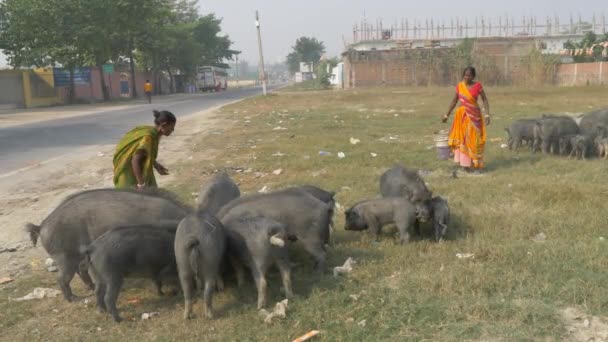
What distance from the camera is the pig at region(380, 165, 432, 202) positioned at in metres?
5.98

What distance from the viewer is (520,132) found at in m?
10.8

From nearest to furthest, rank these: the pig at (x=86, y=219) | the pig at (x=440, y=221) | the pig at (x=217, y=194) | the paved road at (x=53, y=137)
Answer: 1. the pig at (x=86, y=219)
2. the pig at (x=440, y=221)
3. the pig at (x=217, y=194)
4. the paved road at (x=53, y=137)

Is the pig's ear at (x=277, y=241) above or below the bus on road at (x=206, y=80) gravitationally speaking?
below

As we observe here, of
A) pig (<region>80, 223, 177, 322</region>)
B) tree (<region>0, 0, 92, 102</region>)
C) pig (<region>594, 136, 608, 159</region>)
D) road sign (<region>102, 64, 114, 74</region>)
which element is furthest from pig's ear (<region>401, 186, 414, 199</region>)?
road sign (<region>102, 64, 114, 74</region>)

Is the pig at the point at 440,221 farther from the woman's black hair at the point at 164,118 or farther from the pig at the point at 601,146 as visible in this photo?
the pig at the point at 601,146

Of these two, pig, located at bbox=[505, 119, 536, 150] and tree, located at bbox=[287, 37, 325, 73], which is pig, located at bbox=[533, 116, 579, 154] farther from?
tree, located at bbox=[287, 37, 325, 73]

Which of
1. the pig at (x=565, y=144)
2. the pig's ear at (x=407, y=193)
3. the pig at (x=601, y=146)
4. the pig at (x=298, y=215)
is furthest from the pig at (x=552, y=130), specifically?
the pig at (x=298, y=215)

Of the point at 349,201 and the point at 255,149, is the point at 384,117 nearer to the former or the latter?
the point at 255,149

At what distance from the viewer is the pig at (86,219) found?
4680 mm

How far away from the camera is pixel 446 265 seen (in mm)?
4828

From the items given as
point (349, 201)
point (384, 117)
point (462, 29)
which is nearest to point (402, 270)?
point (349, 201)

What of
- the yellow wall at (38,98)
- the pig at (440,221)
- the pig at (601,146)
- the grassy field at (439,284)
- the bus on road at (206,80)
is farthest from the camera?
the bus on road at (206,80)

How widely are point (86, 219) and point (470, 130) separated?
250 inches

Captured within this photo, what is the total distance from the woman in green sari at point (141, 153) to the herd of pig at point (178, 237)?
1.95ft
